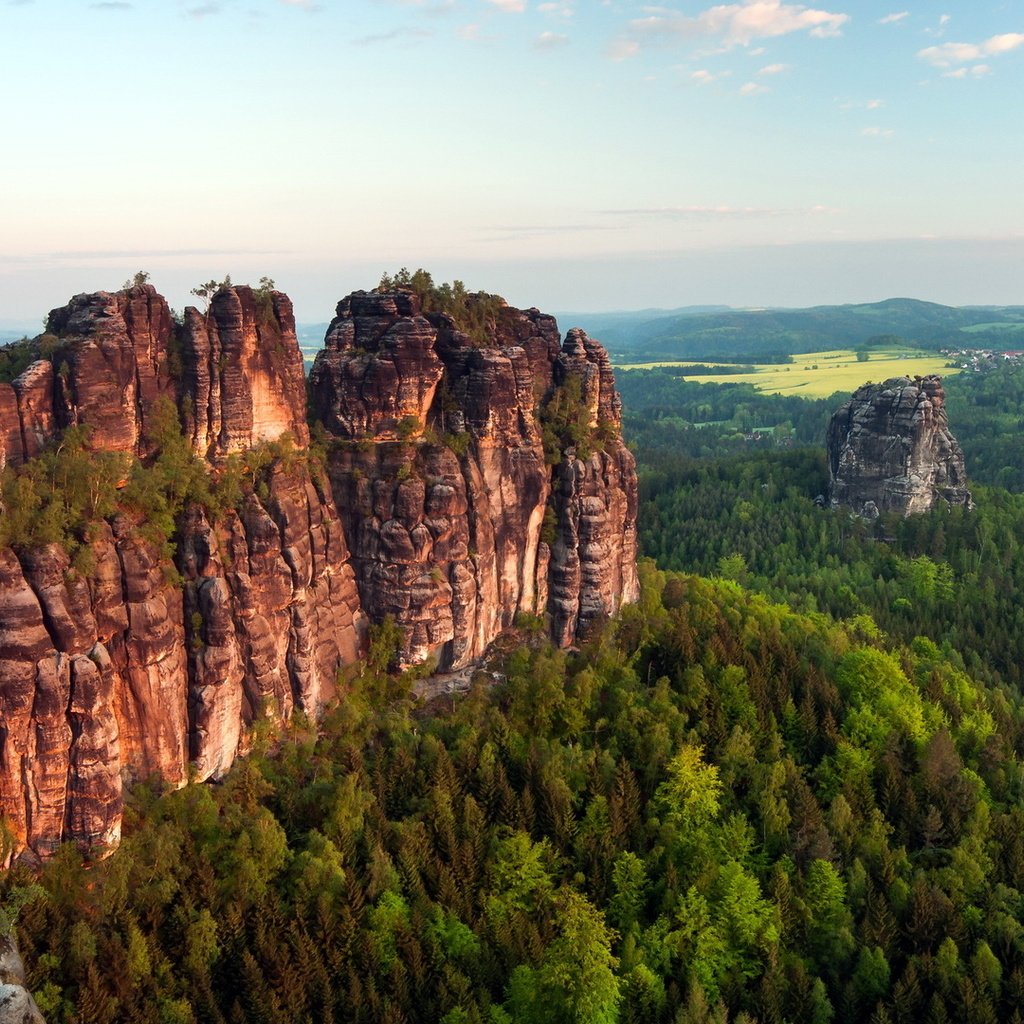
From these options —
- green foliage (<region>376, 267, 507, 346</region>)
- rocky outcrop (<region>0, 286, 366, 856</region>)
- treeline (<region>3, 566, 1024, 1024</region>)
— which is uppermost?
green foliage (<region>376, 267, 507, 346</region>)

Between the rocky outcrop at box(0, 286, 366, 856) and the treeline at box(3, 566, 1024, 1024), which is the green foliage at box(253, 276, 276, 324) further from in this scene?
the treeline at box(3, 566, 1024, 1024)

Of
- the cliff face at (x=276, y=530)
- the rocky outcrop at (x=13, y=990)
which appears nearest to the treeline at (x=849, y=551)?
the cliff face at (x=276, y=530)

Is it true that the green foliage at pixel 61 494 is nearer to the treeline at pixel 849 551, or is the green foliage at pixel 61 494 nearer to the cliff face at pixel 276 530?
the cliff face at pixel 276 530

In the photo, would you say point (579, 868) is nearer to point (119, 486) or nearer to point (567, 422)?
point (119, 486)

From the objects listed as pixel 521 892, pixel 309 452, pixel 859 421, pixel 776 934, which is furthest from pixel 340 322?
pixel 859 421

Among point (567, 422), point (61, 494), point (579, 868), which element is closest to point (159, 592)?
point (61, 494)

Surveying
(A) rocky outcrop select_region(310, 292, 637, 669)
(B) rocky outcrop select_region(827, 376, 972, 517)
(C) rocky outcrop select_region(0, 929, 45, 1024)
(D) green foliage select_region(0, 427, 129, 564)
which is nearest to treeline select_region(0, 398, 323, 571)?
(D) green foliage select_region(0, 427, 129, 564)
